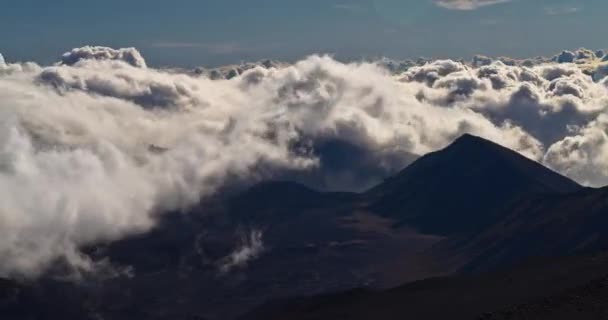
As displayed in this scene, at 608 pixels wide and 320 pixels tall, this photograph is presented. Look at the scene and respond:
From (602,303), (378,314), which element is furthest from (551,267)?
(602,303)

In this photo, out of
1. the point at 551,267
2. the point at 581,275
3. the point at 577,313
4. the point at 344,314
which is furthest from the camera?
the point at 344,314

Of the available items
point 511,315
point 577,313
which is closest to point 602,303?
point 577,313

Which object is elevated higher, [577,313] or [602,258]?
[602,258]

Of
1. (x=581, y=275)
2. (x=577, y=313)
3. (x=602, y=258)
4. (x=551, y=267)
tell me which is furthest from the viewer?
(x=551, y=267)

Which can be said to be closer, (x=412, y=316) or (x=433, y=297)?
(x=412, y=316)

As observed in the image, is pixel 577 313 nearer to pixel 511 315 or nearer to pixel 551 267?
pixel 511 315

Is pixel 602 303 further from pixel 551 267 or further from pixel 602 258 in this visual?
pixel 551 267

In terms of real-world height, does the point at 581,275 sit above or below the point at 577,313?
above

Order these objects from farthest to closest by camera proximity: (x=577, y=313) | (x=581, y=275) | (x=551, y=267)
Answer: (x=551, y=267) → (x=581, y=275) → (x=577, y=313)

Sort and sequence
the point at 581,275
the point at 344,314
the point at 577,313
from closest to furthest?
the point at 577,313, the point at 581,275, the point at 344,314
